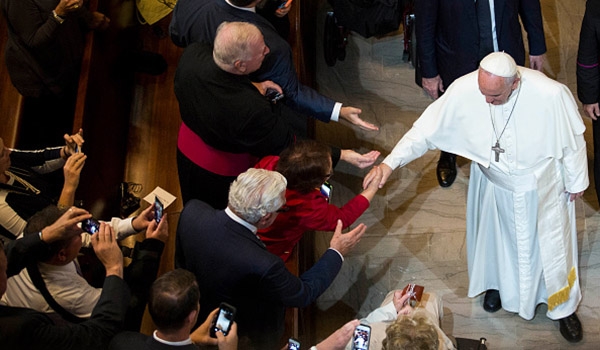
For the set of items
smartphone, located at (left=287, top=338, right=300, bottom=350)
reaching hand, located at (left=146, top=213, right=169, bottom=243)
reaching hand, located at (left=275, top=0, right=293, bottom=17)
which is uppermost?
reaching hand, located at (left=275, top=0, right=293, bottom=17)

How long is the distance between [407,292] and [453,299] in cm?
115

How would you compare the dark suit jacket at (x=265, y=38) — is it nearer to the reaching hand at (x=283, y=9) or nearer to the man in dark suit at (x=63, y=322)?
the reaching hand at (x=283, y=9)

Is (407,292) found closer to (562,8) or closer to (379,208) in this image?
(379,208)

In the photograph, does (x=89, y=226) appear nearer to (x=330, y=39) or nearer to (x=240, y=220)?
(x=240, y=220)

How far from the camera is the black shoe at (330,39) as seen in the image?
544 centimetres

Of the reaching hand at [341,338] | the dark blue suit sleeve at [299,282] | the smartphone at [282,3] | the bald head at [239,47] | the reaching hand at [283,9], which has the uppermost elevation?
the bald head at [239,47]

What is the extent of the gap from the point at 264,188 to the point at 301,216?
0.46 meters

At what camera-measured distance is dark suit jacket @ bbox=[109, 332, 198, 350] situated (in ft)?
9.15

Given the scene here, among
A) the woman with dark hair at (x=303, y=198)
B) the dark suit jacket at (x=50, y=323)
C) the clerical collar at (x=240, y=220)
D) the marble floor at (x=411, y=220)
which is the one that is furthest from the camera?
the marble floor at (x=411, y=220)

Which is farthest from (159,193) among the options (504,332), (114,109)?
(504,332)

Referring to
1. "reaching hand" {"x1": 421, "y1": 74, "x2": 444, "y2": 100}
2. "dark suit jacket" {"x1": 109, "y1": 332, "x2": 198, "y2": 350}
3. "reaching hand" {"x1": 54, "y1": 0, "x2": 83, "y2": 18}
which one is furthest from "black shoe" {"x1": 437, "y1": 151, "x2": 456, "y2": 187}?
"dark suit jacket" {"x1": 109, "y1": 332, "x2": 198, "y2": 350}

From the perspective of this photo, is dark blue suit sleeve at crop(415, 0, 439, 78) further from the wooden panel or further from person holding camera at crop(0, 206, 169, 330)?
the wooden panel

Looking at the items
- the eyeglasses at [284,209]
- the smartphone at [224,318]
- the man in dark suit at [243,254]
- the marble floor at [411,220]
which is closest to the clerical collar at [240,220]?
the man in dark suit at [243,254]

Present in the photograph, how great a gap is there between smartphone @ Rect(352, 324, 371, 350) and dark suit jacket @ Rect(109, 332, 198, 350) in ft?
2.14
